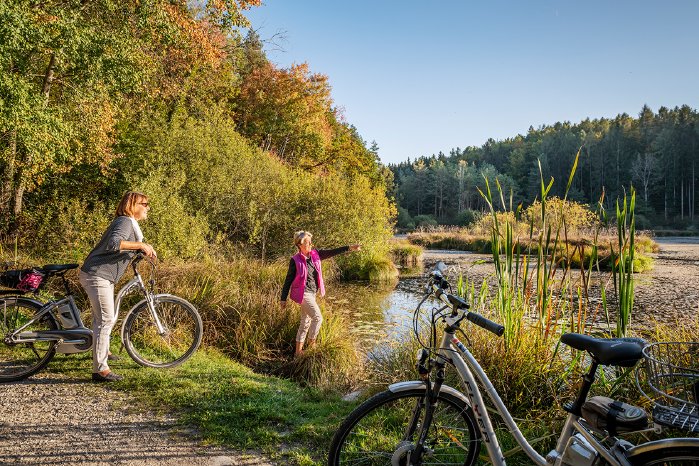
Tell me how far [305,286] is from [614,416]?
4849 mm

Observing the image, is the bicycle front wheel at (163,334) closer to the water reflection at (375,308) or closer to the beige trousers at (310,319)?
the beige trousers at (310,319)

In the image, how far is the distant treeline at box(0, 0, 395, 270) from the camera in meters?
8.62

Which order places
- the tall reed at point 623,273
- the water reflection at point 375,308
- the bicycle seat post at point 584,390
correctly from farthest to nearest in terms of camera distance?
the water reflection at point 375,308 → the tall reed at point 623,273 → the bicycle seat post at point 584,390

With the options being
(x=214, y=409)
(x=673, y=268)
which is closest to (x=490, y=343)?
(x=214, y=409)

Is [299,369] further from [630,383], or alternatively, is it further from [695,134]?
[695,134]

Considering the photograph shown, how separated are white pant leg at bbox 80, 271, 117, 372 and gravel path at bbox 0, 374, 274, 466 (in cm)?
30

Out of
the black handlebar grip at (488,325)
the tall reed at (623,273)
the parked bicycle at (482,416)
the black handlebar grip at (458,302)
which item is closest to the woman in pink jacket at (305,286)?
the parked bicycle at (482,416)

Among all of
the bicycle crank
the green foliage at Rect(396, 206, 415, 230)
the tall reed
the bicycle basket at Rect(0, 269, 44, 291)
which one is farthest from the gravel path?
the green foliage at Rect(396, 206, 415, 230)

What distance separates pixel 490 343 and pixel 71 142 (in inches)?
408

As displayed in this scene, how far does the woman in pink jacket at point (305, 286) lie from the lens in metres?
6.34

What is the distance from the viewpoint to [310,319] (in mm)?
6516

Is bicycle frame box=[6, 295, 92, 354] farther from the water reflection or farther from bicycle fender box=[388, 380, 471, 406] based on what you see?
the water reflection

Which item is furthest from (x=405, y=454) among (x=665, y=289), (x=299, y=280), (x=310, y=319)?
(x=665, y=289)

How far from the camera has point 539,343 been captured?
4066mm
